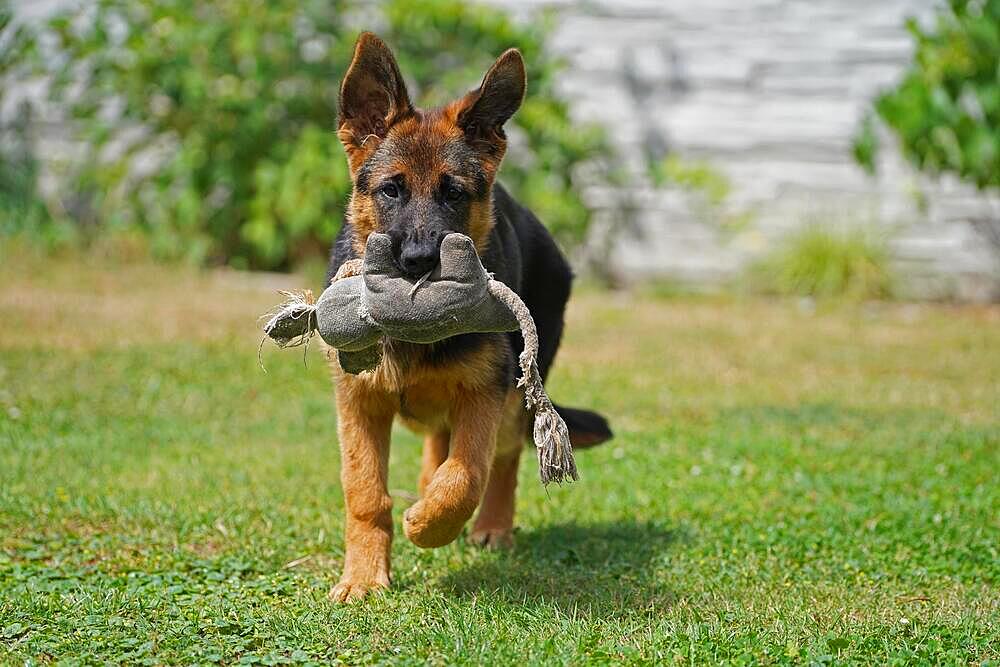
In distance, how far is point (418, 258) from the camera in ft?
14.1

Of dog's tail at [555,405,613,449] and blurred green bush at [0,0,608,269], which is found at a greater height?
blurred green bush at [0,0,608,269]

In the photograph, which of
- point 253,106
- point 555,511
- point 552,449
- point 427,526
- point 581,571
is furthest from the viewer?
point 253,106

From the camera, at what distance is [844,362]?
1002 cm

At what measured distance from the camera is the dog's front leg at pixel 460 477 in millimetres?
4391

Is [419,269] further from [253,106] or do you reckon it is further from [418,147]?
[253,106]

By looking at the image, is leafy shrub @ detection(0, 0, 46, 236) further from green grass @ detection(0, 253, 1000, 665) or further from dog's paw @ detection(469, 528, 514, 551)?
dog's paw @ detection(469, 528, 514, 551)

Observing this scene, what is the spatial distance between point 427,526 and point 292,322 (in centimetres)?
92

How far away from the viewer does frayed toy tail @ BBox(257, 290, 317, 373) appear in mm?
4582

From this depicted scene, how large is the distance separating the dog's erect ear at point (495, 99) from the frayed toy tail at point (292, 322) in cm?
96

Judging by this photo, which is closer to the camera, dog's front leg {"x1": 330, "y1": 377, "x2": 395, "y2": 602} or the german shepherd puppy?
the german shepherd puppy

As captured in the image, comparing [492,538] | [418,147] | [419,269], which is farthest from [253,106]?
[419,269]

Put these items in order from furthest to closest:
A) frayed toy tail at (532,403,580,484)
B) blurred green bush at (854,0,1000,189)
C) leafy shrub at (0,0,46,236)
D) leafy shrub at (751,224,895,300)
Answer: leafy shrub at (0,0,46,236) → leafy shrub at (751,224,895,300) → blurred green bush at (854,0,1000,189) → frayed toy tail at (532,403,580,484)

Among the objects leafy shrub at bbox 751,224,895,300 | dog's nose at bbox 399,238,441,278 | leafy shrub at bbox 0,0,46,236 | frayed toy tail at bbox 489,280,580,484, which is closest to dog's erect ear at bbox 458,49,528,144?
dog's nose at bbox 399,238,441,278

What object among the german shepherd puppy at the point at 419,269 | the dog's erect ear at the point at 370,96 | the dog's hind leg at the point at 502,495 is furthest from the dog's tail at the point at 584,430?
Result: the dog's erect ear at the point at 370,96
